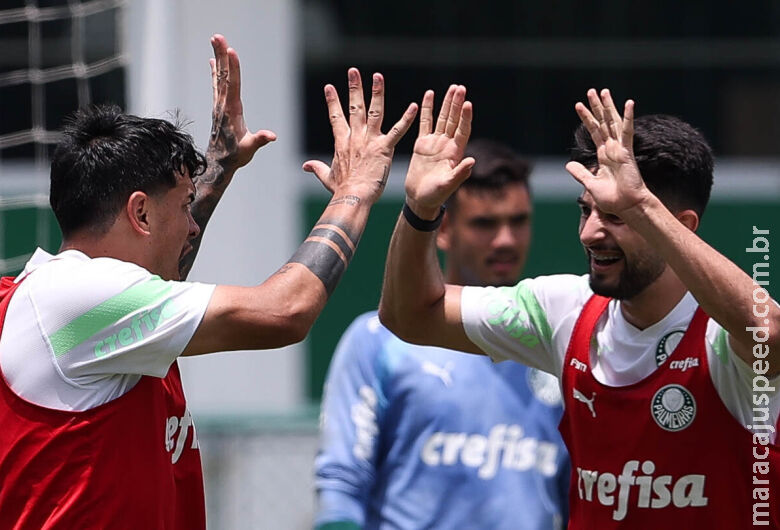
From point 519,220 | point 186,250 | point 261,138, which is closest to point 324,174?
point 261,138

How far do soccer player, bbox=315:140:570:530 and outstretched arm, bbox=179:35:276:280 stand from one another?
1087 millimetres

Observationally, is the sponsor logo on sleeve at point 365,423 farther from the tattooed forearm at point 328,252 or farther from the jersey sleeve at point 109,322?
the jersey sleeve at point 109,322

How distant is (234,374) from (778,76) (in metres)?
4.80

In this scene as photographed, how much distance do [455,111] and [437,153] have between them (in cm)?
12

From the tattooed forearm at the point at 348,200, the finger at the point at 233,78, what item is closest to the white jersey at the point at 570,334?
the tattooed forearm at the point at 348,200

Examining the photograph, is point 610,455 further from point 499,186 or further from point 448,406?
point 499,186

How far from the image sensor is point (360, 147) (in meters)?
3.45

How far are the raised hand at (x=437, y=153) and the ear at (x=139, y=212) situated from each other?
2.33 feet

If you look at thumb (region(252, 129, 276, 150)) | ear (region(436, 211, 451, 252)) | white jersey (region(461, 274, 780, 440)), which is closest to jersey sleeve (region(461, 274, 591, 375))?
white jersey (region(461, 274, 780, 440))

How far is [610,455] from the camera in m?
3.32

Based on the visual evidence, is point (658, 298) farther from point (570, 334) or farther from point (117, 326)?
point (117, 326)

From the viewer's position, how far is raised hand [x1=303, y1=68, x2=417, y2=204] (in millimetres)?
3373

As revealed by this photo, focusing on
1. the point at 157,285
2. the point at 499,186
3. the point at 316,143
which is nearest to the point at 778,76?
the point at 316,143

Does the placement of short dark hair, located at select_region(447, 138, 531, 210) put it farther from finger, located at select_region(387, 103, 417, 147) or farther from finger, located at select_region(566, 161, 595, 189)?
finger, located at select_region(566, 161, 595, 189)
